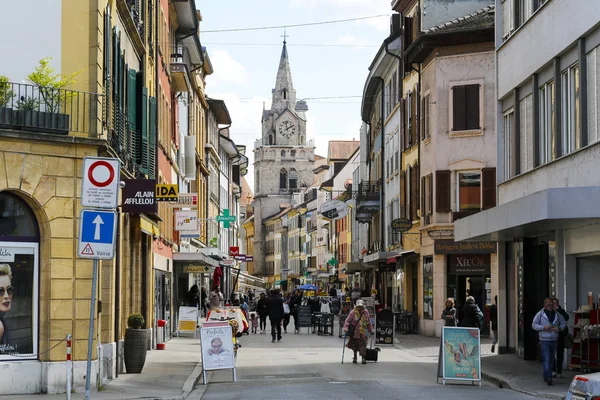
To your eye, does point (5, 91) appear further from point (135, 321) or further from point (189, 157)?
point (189, 157)

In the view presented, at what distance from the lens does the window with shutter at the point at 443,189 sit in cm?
4381

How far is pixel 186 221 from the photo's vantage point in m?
40.3

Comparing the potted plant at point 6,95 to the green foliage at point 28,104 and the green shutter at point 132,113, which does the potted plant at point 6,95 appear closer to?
the green foliage at point 28,104

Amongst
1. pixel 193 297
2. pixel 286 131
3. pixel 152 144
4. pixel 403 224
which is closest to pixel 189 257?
pixel 193 297

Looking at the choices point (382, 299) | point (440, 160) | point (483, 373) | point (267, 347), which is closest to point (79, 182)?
point (483, 373)

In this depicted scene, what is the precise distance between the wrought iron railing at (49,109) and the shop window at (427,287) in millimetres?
25635

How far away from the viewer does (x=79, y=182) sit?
785 inches

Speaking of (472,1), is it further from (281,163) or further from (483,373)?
(281,163)

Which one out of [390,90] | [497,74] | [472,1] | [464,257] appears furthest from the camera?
[390,90]

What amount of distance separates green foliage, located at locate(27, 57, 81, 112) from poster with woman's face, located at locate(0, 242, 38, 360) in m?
2.35

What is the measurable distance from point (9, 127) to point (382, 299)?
4405 cm

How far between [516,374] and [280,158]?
164784mm

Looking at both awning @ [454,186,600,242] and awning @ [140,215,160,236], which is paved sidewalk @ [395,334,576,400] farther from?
awning @ [140,215,160,236]

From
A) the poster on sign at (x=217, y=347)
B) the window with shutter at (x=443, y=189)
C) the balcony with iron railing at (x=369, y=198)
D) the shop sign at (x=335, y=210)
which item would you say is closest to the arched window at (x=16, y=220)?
the poster on sign at (x=217, y=347)
